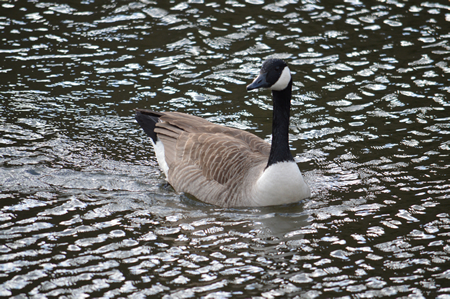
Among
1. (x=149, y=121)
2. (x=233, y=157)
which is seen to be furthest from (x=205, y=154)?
(x=149, y=121)

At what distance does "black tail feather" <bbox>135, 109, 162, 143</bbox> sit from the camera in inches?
407

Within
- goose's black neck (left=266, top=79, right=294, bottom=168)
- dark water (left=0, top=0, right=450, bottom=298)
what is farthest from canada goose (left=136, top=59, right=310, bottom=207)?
dark water (left=0, top=0, right=450, bottom=298)

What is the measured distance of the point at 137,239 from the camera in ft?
25.2

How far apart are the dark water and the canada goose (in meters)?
0.24

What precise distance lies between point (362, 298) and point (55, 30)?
11.2m

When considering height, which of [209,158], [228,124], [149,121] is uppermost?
[149,121]

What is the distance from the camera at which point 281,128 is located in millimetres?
8672

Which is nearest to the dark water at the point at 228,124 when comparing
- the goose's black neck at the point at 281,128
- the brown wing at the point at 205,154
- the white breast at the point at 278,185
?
the white breast at the point at 278,185

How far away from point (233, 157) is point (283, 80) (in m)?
1.54

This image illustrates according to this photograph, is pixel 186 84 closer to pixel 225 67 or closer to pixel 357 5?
pixel 225 67

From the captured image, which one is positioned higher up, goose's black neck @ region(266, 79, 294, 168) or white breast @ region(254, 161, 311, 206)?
goose's black neck @ region(266, 79, 294, 168)

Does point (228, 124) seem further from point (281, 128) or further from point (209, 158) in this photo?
point (281, 128)

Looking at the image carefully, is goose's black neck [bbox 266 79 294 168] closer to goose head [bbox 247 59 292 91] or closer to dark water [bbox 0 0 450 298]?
goose head [bbox 247 59 292 91]

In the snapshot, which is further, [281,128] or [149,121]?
[149,121]
